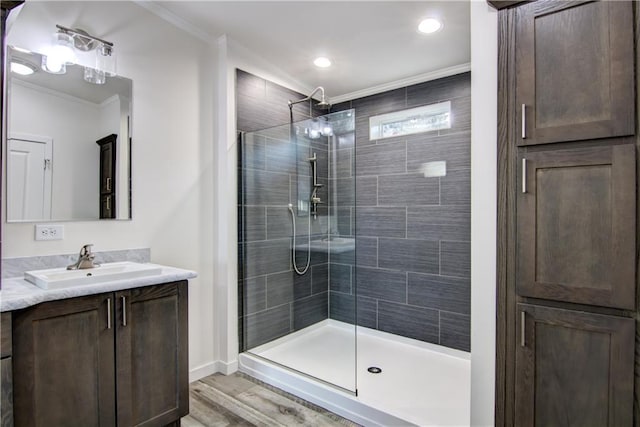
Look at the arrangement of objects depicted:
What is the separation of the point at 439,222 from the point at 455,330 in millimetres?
965

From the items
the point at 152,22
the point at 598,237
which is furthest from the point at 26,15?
the point at 598,237

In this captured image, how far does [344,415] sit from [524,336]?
1.29 metres

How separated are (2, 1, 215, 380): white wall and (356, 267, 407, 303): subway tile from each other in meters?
1.56

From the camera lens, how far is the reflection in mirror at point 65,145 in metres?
1.88

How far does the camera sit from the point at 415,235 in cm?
326

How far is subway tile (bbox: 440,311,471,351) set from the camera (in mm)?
3002

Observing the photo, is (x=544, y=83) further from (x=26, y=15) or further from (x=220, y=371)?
(x=220, y=371)

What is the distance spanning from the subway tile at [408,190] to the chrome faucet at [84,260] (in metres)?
2.46

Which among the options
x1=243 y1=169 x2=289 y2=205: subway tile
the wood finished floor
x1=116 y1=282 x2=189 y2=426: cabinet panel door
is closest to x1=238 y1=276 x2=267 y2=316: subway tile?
the wood finished floor

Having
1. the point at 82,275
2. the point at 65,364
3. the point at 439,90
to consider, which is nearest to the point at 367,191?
the point at 439,90

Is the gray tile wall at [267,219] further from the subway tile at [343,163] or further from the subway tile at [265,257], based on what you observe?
the subway tile at [343,163]

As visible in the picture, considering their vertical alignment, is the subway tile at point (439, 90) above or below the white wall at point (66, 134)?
above

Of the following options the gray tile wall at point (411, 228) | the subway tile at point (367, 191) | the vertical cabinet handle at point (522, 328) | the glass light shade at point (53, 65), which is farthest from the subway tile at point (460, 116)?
the glass light shade at point (53, 65)

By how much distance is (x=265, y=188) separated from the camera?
304 cm
